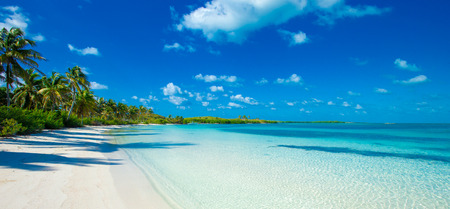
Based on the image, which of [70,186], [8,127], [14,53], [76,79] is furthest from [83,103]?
[70,186]

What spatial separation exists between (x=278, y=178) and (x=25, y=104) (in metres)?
41.7

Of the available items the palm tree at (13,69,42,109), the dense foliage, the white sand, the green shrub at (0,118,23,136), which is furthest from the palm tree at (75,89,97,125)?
the white sand

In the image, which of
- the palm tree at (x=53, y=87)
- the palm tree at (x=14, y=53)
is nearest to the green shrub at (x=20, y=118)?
the palm tree at (x=14, y=53)

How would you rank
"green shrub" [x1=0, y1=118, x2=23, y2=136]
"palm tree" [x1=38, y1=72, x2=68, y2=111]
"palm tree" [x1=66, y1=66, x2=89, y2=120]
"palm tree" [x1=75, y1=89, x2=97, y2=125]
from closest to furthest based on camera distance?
"green shrub" [x1=0, y1=118, x2=23, y2=136], "palm tree" [x1=38, y1=72, x2=68, y2=111], "palm tree" [x1=66, y1=66, x2=89, y2=120], "palm tree" [x1=75, y1=89, x2=97, y2=125]

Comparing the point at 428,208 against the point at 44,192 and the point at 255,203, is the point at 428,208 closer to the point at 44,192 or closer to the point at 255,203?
the point at 255,203

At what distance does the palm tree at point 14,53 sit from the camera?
19828mm

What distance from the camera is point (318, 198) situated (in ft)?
19.1

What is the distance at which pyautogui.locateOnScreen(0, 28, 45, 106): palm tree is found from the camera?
65.1 feet

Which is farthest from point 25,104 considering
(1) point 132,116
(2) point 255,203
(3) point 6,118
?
(1) point 132,116

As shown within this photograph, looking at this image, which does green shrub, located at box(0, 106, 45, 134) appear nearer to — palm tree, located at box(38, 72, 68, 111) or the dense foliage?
the dense foliage

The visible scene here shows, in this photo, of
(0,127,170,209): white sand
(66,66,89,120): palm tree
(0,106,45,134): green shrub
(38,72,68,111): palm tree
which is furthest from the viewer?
(66,66,89,120): palm tree

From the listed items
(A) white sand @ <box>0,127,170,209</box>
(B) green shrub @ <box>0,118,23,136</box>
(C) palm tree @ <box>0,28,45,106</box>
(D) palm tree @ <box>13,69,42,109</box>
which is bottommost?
(A) white sand @ <box>0,127,170,209</box>

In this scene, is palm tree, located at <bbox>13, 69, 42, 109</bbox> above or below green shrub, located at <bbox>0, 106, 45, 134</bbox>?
above

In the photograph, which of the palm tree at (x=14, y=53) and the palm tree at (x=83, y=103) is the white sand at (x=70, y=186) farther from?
the palm tree at (x=83, y=103)
